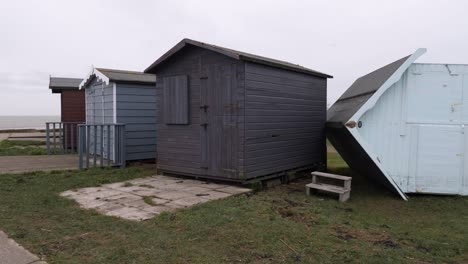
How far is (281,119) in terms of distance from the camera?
24.1 ft

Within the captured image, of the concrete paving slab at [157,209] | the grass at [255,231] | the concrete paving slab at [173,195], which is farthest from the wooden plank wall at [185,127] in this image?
the concrete paving slab at [157,209]

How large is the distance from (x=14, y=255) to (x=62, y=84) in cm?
1183

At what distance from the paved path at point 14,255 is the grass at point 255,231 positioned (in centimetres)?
10

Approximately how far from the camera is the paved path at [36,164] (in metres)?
8.56

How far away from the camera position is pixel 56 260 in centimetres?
327

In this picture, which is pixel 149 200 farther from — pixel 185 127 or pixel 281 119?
pixel 281 119

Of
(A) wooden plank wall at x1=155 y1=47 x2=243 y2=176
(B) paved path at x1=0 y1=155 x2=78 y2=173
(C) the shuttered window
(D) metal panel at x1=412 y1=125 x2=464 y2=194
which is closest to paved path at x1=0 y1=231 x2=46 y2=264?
(A) wooden plank wall at x1=155 y1=47 x2=243 y2=176

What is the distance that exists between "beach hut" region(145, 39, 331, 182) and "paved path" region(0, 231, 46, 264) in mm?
3615

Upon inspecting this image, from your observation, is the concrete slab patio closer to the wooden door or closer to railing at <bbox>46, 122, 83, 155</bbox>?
the wooden door

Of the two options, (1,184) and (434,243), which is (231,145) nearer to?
(434,243)

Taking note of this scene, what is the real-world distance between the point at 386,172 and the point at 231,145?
8.83 feet

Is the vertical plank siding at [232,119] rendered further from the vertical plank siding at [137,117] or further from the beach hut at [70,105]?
the beach hut at [70,105]

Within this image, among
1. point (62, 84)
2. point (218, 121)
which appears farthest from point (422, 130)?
point (62, 84)

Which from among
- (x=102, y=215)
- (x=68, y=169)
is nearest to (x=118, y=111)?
(x=68, y=169)
